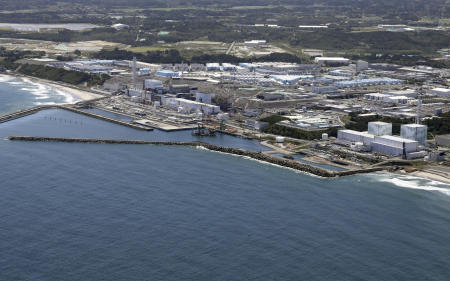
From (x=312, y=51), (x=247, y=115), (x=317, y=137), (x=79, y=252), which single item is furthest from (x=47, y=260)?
(x=312, y=51)

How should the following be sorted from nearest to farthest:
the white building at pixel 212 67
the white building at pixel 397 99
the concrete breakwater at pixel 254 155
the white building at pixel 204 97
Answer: the concrete breakwater at pixel 254 155
the white building at pixel 204 97
the white building at pixel 397 99
the white building at pixel 212 67

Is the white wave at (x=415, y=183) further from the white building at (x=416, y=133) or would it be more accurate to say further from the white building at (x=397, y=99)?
the white building at (x=397, y=99)

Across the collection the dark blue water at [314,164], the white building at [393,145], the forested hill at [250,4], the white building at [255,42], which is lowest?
the dark blue water at [314,164]

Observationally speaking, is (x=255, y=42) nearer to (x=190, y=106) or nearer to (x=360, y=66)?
(x=360, y=66)

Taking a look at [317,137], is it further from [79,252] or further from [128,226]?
[79,252]

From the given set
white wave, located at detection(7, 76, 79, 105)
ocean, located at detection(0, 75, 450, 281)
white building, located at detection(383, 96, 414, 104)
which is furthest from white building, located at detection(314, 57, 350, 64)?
ocean, located at detection(0, 75, 450, 281)

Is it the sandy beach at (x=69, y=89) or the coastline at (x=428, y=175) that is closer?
the coastline at (x=428, y=175)

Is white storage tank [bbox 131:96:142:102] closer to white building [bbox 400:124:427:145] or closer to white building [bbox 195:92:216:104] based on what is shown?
white building [bbox 195:92:216:104]

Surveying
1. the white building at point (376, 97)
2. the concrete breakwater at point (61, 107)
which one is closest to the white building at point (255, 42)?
the white building at point (376, 97)
